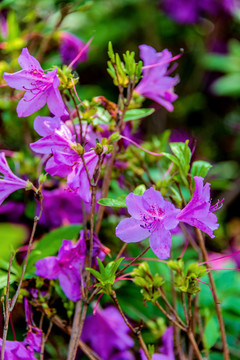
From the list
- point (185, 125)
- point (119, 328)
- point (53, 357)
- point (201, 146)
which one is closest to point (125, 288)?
point (119, 328)

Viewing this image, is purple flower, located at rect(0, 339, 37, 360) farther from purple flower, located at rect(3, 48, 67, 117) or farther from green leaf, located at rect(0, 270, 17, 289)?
purple flower, located at rect(3, 48, 67, 117)

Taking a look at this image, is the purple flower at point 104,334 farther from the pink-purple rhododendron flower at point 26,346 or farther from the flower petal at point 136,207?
the flower petal at point 136,207

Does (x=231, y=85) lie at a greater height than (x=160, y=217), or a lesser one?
lesser

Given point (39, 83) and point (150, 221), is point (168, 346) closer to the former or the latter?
point (150, 221)

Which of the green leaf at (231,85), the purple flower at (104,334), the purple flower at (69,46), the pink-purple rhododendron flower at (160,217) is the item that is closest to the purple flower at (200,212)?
the pink-purple rhododendron flower at (160,217)

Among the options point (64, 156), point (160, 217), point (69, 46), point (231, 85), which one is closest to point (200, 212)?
point (160, 217)

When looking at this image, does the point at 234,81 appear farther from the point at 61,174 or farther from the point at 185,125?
the point at 61,174

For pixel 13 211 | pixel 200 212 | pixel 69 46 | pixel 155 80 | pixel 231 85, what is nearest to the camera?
pixel 200 212
